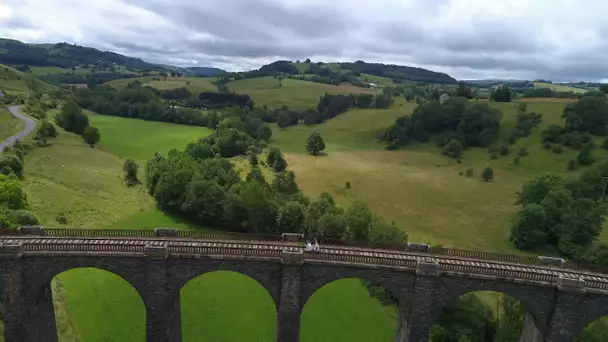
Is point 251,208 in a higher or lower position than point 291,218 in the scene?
higher

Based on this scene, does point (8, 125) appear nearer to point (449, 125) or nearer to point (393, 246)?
point (393, 246)

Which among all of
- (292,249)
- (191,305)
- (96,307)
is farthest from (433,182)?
(96,307)

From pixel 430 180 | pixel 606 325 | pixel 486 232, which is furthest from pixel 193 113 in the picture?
pixel 606 325

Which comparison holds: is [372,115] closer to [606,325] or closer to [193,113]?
[193,113]

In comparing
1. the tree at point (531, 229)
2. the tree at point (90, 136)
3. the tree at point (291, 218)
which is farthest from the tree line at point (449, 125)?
the tree at point (90, 136)

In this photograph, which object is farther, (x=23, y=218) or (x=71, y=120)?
(x=71, y=120)

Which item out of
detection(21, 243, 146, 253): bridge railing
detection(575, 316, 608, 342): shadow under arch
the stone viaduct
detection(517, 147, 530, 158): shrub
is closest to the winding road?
detection(21, 243, 146, 253): bridge railing
